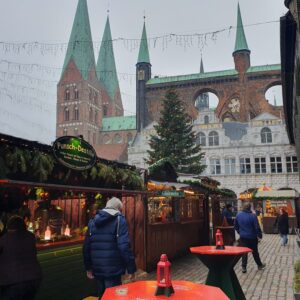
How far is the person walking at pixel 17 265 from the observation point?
4410 millimetres

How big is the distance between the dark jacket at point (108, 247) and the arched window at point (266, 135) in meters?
40.3

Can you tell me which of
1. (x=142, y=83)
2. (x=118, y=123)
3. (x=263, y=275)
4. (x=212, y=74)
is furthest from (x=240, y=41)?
(x=263, y=275)

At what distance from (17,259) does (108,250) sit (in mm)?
1166

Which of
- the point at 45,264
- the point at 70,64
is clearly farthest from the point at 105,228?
the point at 70,64

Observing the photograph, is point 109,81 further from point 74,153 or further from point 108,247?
point 108,247

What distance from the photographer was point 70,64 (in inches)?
A: 2958

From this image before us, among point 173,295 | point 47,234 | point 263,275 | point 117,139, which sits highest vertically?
point 117,139

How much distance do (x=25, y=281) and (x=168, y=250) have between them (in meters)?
7.37

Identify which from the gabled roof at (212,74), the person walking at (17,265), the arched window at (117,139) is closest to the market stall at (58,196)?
the person walking at (17,265)

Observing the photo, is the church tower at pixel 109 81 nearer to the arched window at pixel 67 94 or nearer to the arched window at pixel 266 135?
the arched window at pixel 67 94

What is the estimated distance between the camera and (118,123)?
8894cm

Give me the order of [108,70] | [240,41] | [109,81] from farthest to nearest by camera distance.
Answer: [109,81] → [108,70] → [240,41]

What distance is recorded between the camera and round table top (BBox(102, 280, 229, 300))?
3029 millimetres

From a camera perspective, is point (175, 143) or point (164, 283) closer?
point (164, 283)
